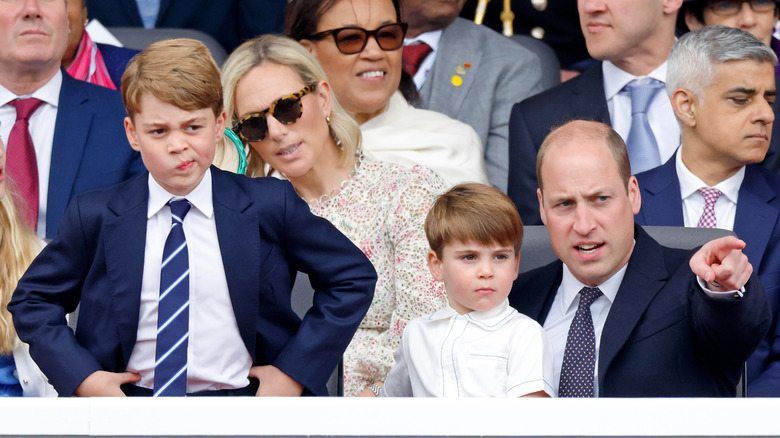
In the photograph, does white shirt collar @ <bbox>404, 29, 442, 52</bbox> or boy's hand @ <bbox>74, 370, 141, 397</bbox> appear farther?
white shirt collar @ <bbox>404, 29, 442, 52</bbox>

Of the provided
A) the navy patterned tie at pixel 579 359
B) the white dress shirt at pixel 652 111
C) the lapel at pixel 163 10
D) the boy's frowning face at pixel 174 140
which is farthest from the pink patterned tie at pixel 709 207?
the lapel at pixel 163 10

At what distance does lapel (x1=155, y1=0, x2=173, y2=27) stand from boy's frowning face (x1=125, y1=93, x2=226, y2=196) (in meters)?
2.31

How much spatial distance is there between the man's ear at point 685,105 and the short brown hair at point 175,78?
5.07 feet

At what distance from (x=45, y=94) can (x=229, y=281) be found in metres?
1.51

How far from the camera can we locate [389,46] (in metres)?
3.29

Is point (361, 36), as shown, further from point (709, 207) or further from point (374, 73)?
point (709, 207)

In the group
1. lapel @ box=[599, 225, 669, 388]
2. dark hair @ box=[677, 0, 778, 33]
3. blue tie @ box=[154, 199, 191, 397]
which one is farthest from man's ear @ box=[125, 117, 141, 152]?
dark hair @ box=[677, 0, 778, 33]

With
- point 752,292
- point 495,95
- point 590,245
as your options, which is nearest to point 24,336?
point 590,245

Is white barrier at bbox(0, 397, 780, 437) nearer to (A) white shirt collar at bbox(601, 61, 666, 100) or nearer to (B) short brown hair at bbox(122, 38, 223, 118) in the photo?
(B) short brown hair at bbox(122, 38, 223, 118)

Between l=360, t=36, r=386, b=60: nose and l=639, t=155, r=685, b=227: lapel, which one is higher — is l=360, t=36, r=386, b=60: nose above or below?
above

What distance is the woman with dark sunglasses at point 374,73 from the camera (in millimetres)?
3273

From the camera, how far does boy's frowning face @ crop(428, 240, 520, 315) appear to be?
2.05 m

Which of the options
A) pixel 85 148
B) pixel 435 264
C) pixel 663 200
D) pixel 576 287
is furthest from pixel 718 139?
pixel 85 148

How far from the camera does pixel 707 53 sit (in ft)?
9.86
